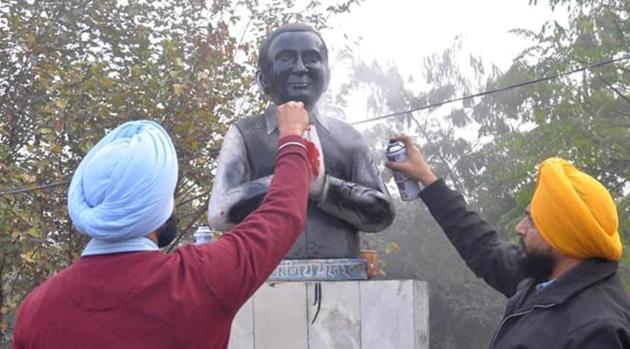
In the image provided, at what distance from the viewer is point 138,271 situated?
6.92ft

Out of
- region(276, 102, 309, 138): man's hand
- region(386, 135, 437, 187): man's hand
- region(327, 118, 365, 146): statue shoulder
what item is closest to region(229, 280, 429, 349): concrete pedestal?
region(386, 135, 437, 187): man's hand

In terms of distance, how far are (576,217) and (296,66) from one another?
6.37 feet

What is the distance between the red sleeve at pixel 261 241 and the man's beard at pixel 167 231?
13 centimetres

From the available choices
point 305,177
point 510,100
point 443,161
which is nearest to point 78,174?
point 305,177

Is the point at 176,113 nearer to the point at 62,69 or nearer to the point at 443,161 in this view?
the point at 62,69

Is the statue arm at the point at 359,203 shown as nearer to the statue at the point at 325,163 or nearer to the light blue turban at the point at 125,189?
the statue at the point at 325,163

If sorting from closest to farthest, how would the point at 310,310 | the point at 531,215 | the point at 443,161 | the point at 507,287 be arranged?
1. the point at 531,215
2. the point at 507,287
3. the point at 310,310
4. the point at 443,161

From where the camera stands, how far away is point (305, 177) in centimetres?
233

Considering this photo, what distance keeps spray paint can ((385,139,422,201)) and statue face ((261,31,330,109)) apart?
58 cm

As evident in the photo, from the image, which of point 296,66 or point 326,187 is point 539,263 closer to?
point 326,187

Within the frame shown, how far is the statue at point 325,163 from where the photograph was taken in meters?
4.14

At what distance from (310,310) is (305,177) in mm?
1742

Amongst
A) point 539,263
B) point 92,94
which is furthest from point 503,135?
point 539,263

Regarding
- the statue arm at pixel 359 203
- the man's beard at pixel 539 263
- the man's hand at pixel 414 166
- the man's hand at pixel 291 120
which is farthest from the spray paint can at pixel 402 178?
the man's hand at pixel 291 120
